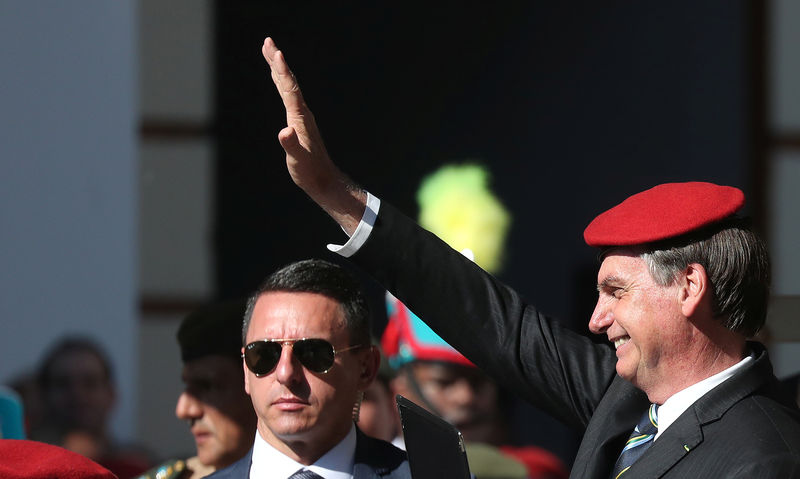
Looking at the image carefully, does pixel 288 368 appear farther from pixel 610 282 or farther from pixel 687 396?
Result: pixel 687 396

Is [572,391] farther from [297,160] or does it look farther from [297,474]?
[297,160]

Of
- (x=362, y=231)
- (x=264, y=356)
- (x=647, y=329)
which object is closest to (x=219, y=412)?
(x=264, y=356)

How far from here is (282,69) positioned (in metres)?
2.31

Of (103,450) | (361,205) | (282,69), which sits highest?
(282,69)

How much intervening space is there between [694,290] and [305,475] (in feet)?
2.77

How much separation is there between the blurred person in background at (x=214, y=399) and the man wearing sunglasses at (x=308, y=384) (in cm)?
35

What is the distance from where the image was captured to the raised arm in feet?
7.60

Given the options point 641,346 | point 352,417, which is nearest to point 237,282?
point 352,417

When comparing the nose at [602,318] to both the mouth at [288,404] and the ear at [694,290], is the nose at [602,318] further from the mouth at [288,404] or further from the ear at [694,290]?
the mouth at [288,404]

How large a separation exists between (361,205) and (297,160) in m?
0.21

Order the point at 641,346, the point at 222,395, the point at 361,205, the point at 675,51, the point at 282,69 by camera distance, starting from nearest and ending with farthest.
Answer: the point at 641,346 → the point at 282,69 → the point at 361,205 → the point at 222,395 → the point at 675,51

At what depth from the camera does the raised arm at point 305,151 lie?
7.60 feet

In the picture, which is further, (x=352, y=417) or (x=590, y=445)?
(x=352, y=417)

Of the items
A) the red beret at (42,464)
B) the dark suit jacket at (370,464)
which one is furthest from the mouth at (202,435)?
the red beret at (42,464)
